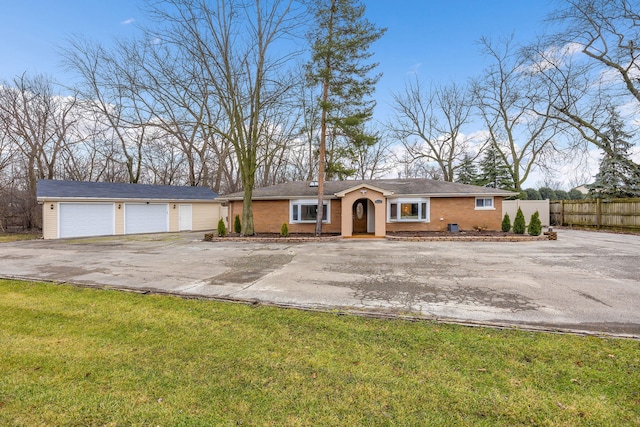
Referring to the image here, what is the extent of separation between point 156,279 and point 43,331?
2671mm

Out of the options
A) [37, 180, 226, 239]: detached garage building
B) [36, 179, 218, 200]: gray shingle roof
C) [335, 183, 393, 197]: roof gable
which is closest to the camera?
[335, 183, 393, 197]: roof gable

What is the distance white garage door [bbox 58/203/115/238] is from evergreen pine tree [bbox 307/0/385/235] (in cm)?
1397

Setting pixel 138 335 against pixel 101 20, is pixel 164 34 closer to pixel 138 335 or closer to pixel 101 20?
pixel 101 20

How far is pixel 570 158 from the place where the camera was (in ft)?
69.9

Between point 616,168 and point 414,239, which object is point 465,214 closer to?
point 414,239

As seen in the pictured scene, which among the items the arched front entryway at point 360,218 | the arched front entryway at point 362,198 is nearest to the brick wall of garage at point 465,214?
the arched front entryway at point 362,198

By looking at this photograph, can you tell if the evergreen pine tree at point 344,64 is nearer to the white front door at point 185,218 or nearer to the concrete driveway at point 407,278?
the concrete driveway at point 407,278

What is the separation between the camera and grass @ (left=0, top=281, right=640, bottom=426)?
7.35 feet

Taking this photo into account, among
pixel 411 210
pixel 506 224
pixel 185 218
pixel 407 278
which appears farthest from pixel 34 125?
pixel 506 224

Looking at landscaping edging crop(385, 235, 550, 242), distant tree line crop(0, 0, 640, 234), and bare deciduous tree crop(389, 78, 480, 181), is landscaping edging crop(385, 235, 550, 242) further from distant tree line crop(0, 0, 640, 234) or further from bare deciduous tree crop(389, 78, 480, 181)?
bare deciduous tree crop(389, 78, 480, 181)

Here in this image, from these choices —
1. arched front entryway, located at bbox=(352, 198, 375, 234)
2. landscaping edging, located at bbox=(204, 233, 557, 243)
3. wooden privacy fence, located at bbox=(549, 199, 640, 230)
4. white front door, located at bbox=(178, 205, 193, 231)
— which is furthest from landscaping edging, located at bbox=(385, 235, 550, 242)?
white front door, located at bbox=(178, 205, 193, 231)

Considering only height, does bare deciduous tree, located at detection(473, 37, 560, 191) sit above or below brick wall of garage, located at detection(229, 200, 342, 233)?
above

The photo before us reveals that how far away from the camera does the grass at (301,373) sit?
2240 millimetres

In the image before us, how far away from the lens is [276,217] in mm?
16750
